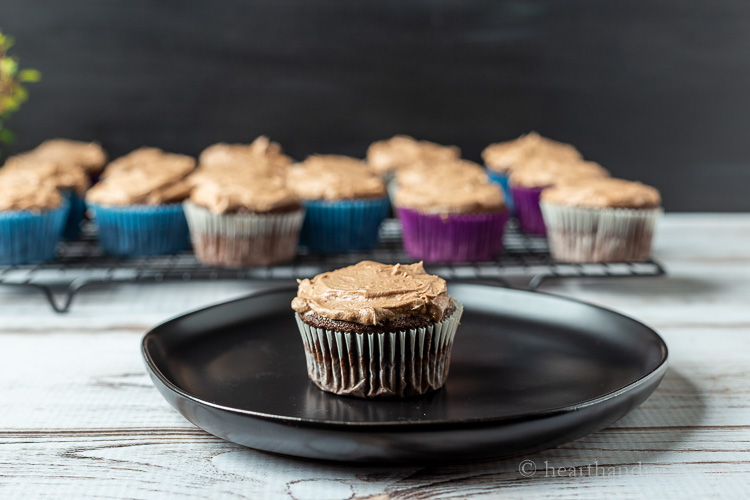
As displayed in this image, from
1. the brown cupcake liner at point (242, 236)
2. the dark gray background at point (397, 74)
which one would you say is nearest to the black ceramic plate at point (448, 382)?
the brown cupcake liner at point (242, 236)

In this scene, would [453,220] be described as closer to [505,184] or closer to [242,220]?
[242,220]

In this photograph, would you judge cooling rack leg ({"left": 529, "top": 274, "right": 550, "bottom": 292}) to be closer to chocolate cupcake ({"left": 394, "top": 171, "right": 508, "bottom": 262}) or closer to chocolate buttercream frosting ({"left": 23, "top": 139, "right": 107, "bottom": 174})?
chocolate cupcake ({"left": 394, "top": 171, "right": 508, "bottom": 262})

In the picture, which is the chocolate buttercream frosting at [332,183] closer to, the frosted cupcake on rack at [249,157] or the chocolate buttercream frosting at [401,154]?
the frosted cupcake on rack at [249,157]

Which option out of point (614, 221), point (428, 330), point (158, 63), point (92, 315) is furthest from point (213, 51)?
point (428, 330)

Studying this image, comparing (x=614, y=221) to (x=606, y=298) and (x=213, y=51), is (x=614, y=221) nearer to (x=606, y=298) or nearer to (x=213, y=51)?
(x=606, y=298)

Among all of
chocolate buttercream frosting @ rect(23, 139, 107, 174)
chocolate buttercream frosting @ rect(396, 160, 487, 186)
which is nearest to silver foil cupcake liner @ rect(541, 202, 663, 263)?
chocolate buttercream frosting @ rect(396, 160, 487, 186)
